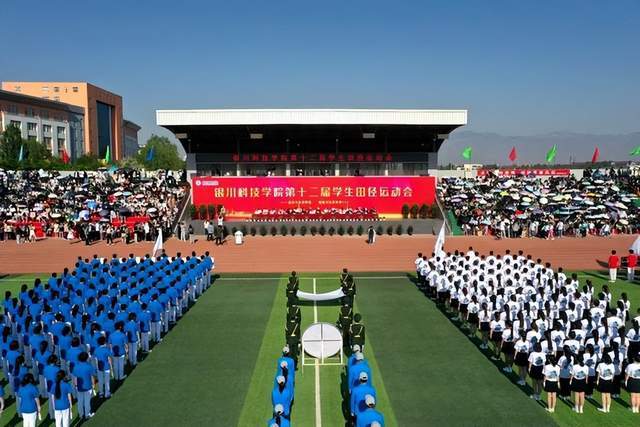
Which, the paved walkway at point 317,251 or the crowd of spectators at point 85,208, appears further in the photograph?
the crowd of spectators at point 85,208

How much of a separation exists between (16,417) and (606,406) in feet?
39.2

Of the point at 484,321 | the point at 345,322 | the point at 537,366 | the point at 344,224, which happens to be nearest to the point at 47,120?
the point at 344,224

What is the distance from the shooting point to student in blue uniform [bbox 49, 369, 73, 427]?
375 inches

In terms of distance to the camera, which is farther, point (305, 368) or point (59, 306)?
point (59, 306)

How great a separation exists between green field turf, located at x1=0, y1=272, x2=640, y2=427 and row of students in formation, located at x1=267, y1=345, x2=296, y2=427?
1.01 metres

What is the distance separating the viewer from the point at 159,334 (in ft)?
49.6

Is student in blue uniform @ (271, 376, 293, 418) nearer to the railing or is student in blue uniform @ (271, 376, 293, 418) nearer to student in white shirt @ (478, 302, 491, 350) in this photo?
student in white shirt @ (478, 302, 491, 350)

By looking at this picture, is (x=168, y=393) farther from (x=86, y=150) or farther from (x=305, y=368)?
(x=86, y=150)

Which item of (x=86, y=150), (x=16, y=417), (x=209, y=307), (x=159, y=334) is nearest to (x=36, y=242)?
(x=209, y=307)

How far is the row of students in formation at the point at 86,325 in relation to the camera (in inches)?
401

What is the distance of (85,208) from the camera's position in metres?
39.3

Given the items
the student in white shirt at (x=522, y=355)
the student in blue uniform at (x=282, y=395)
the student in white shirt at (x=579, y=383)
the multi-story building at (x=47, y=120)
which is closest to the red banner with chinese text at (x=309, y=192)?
the student in white shirt at (x=522, y=355)

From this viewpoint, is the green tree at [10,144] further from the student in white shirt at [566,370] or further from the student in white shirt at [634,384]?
the student in white shirt at [634,384]

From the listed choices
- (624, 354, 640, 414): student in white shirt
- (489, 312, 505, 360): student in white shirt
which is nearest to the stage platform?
(489, 312, 505, 360): student in white shirt
